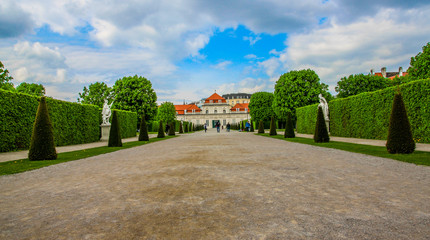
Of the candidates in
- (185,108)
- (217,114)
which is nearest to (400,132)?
(217,114)

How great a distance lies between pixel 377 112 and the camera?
50.0 feet

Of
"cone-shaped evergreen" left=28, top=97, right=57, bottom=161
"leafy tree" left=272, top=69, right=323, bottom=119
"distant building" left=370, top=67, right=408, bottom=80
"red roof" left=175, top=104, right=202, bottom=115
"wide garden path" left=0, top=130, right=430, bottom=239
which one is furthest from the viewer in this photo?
"red roof" left=175, top=104, right=202, bottom=115

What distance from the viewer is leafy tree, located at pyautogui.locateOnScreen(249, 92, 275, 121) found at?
50.7 m

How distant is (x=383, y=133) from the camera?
48.3 feet

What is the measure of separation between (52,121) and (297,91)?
88.8 ft

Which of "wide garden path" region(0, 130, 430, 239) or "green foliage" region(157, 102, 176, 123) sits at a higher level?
"green foliage" region(157, 102, 176, 123)

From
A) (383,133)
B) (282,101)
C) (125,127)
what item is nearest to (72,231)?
(383,133)

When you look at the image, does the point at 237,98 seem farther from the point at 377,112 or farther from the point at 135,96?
the point at 377,112

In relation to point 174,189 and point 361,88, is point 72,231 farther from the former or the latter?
point 361,88

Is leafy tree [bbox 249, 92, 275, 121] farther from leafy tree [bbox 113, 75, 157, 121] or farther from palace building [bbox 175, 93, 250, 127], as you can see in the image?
palace building [bbox 175, 93, 250, 127]

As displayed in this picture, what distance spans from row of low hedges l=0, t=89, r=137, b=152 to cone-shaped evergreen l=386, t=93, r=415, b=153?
1593cm

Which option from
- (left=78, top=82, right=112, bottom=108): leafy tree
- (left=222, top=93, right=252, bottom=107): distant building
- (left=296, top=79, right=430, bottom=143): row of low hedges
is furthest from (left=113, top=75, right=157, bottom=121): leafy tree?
(left=222, top=93, right=252, bottom=107): distant building

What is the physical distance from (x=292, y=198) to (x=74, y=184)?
12.8 ft

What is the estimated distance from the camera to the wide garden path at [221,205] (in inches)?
95.3
